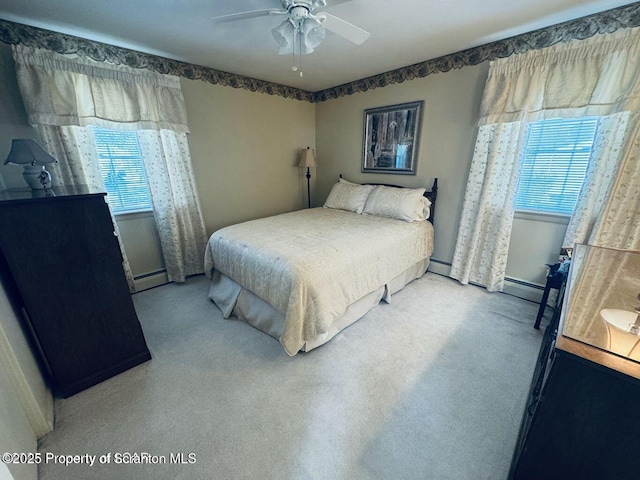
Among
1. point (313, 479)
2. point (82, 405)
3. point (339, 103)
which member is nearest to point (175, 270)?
point (82, 405)

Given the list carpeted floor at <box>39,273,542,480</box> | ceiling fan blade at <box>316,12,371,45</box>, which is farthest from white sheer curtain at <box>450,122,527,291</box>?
ceiling fan blade at <box>316,12,371,45</box>

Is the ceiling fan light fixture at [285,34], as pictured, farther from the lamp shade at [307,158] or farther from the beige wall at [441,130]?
the lamp shade at [307,158]

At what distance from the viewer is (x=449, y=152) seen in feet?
9.39

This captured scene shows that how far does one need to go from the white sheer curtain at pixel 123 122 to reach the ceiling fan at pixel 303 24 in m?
1.36

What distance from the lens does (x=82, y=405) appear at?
156 cm

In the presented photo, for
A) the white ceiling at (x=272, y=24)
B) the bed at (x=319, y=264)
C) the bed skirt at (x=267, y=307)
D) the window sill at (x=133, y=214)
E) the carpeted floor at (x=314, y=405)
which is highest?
the white ceiling at (x=272, y=24)

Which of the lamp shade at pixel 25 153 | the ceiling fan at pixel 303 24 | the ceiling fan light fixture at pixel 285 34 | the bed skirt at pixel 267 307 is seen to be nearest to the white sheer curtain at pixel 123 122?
the lamp shade at pixel 25 153

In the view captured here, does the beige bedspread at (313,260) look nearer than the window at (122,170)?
Yes

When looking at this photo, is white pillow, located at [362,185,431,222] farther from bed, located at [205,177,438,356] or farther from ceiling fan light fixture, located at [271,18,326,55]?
ceiling fan light fixture, located at [271,18,326,55]

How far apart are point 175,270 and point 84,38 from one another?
7.53 ft

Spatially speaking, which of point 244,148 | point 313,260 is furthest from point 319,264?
point 244,148

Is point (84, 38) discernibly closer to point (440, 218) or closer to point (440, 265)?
point (440, 218)

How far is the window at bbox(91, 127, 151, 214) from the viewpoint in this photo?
101 inches

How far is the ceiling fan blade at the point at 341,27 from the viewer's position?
1.54 meters
